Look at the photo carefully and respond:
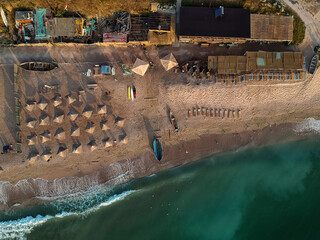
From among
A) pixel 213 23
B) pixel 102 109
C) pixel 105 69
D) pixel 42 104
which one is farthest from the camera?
pixel 102 109

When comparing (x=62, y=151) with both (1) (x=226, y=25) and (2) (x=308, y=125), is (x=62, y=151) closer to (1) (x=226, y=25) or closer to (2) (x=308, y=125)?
(1) (x=226, y=25)

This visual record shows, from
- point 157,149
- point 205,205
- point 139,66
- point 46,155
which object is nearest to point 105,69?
point 139,66

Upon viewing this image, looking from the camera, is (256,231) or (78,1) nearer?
(78,1)

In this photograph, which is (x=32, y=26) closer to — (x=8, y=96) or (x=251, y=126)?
(x=8, y=96)

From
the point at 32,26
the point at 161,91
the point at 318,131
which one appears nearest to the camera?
the point at 32,26

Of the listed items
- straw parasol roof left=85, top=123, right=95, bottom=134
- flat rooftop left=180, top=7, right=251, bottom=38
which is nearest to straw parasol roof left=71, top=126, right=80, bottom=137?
straw parasol roof left=85, top=123, right=95, bottom=134

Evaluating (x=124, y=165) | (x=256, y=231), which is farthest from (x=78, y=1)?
(x=256, y=231)

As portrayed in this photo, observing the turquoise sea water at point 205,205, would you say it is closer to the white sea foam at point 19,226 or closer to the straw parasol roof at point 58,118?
the white sea foam at point 19,226

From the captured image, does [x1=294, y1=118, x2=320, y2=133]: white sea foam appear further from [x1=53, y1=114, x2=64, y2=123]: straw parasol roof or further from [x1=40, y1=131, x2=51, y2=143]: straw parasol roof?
[x1=40, y1=131, x2=51, y2=143]: straw parasol roof
